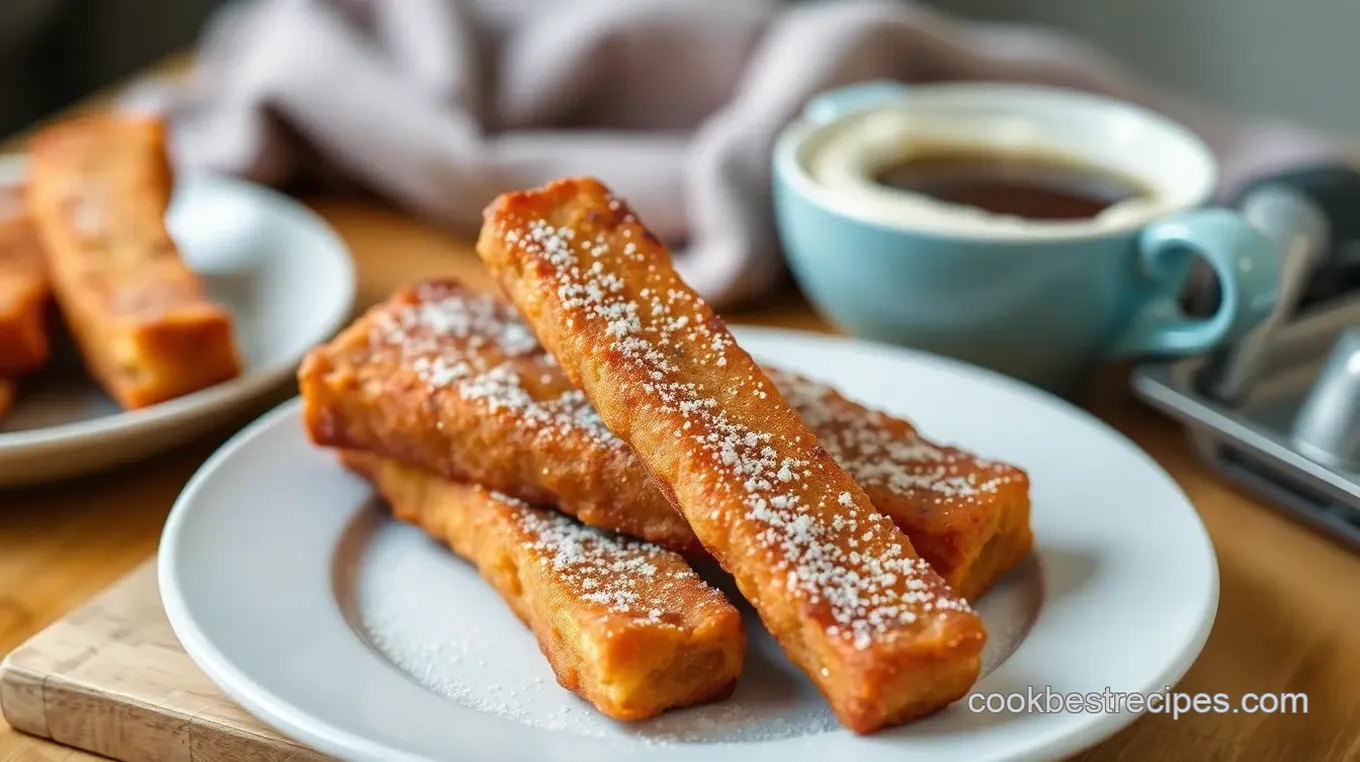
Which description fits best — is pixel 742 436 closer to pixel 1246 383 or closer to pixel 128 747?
pixel 128 747

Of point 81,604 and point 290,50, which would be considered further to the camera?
point 290,50

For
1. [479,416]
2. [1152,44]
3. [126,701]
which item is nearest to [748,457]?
[479,416]

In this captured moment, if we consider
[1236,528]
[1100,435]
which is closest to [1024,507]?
[1100,435]

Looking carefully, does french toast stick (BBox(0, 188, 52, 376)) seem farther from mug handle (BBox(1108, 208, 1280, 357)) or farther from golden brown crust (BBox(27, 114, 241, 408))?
mug handle (BBox(1108, 208, 1280, 357))

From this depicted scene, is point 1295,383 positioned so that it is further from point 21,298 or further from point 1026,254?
point 21,298

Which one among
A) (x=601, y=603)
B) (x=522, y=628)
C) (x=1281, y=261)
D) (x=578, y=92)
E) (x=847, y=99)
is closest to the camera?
(x=601, y=603)

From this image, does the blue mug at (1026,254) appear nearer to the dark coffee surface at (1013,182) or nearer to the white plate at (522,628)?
the dark coffee surface at (1013,182)
